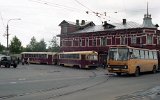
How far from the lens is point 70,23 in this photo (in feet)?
292

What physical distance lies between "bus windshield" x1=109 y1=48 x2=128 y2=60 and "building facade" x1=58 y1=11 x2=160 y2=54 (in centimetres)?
3408

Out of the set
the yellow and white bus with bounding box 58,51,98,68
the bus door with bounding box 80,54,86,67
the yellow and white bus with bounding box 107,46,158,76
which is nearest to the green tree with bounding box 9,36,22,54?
the yellow and white bus with bounding box 58,51,98,68

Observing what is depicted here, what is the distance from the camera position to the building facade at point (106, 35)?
7144 centimetres

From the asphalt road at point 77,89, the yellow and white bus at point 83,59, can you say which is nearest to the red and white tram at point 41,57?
the yellow and white bus at point 83,59

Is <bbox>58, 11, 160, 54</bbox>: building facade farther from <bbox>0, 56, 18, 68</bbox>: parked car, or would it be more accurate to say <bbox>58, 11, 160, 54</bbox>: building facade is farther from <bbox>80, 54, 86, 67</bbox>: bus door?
<bbox>0, 56, 18, 68</bbox>: parked car

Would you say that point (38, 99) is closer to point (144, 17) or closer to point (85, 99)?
point (85, 99)

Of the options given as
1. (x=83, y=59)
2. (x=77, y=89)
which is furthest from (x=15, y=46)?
(x=77, y=89)

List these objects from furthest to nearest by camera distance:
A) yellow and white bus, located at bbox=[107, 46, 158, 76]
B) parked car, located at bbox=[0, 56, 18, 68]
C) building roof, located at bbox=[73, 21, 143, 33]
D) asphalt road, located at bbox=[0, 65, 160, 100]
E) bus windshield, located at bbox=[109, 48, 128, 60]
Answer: building roof, located at bbox=[73, 21, 143, 33]
parked car, located at bbox=[0, 56, 18, 68]
bus windshield, located at bbox=[109, 48, 128, 60]
yellow and white bus, located at bbox=[107, 46, 158, 76]
asphalt road, located at bbox=[0, 65, 160, 100]

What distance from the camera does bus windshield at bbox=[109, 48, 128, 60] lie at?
34594 mm

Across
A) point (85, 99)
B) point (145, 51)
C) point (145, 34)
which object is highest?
point (145, 34)

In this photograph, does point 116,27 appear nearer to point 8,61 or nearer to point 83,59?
point 83,59

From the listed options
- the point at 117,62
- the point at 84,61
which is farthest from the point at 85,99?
the point at 84,61

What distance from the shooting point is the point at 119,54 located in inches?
1373

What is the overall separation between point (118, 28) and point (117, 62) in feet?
139
